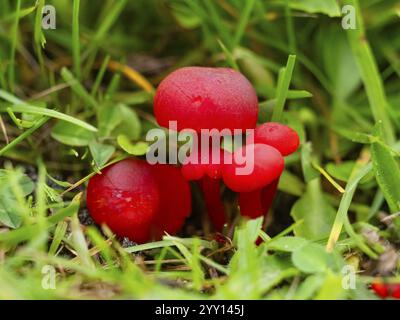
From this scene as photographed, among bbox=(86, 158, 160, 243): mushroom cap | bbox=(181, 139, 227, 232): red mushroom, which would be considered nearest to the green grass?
bbox=(86, 158, 160, 243): mushroom cap

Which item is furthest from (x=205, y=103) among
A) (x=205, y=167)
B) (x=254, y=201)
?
(x=254, y=201)

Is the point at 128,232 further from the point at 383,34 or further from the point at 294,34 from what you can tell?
the point at 383,34

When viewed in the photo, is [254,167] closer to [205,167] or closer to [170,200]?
[205,167]

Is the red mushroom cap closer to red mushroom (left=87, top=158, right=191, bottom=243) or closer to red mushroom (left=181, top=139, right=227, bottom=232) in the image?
red mushroom (left=181, top=139, right=227, bottom=232)

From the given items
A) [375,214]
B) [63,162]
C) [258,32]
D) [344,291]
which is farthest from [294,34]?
[344,291]

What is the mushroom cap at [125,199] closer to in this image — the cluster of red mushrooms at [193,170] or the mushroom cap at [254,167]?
the cluster of red mushrooms at [193,170]

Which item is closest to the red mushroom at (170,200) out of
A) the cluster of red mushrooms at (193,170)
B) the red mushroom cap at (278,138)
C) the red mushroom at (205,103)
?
the cluster of red mushrooms at (193,170)
